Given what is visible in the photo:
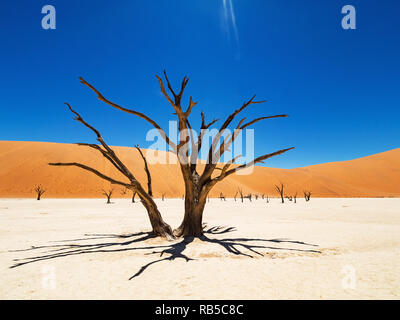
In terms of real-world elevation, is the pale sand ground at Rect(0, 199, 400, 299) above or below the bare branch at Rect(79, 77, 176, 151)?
below

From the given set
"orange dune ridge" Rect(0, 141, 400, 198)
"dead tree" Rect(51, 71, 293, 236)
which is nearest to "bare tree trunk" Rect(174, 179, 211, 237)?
"dead tree" Rect(51, 71, 293, 236)

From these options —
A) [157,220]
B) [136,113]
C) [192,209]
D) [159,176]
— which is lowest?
[157,220]

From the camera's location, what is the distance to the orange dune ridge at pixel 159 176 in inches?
1902

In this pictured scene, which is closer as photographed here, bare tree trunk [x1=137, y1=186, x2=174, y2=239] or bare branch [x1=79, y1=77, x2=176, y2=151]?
bare branch [x1=79, y1=77, x2=176, y2=151]

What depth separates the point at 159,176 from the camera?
6406 cm

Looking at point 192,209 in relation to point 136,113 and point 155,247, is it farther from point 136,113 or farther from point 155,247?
point 136,113

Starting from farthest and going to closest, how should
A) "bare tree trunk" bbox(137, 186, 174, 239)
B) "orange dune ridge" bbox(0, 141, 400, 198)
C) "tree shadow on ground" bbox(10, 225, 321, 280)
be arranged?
"orange dune ridge" bbox(0, 141, 400, 198)
"bare tree trunk" bbox(137, 186, 174, 239)
"tree shadow on ground" bbox(10, 225, 321, 280)

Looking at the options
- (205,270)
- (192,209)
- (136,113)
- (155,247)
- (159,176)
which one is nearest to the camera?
(205,270)

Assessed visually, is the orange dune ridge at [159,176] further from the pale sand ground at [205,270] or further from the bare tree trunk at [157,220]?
the pale sand ground at [205,270]

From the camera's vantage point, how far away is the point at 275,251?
5.82 meters

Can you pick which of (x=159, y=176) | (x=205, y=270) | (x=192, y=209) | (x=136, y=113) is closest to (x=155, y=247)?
(x=192, y=209)

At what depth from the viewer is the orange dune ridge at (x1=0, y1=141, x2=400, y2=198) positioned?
159 feet

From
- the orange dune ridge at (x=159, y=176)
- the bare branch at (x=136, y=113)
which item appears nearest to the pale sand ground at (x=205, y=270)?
the bare branch at (x=136, y=113)

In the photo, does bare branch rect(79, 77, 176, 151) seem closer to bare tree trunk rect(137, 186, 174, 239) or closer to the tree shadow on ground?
bare tree trunk rect(137, 186, 174, 239)
